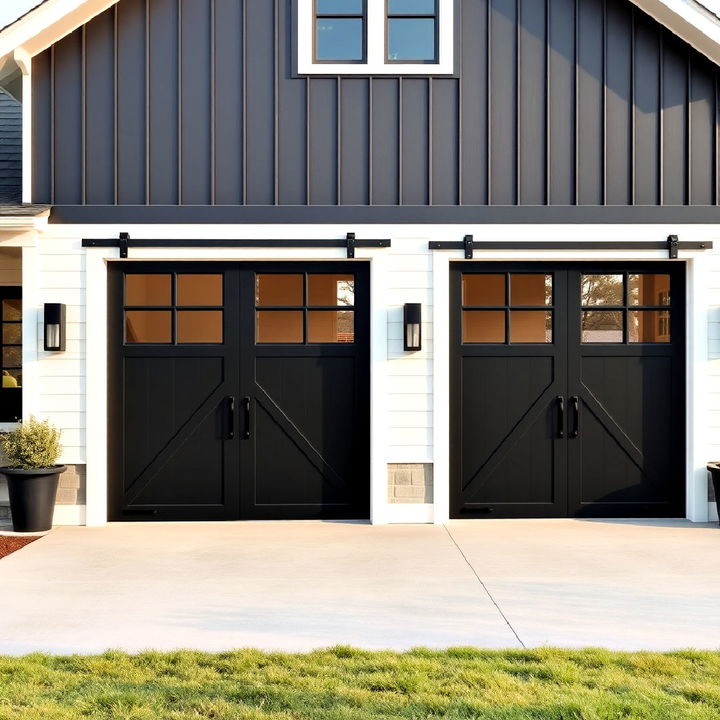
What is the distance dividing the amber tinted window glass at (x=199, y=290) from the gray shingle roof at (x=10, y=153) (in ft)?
5.57

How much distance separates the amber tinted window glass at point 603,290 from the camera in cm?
793

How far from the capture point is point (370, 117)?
25.1ft

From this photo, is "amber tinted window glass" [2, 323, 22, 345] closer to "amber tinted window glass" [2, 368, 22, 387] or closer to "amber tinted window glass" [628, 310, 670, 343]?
"amber tinted window glass" [2, 368, 22, 387]

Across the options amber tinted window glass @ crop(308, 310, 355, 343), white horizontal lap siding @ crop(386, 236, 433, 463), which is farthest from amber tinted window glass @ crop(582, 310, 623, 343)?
amber tinted window glass @ crop(308, 310, 355, 343)

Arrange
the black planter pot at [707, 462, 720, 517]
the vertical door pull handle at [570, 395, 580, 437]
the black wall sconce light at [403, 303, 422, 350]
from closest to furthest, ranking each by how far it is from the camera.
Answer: the black planter pot at [707, 462, 720, 517]
the black wall sconce light at [403, 303, 422, 350]
the vertical door pull handle at [570, 395, 580, 437]

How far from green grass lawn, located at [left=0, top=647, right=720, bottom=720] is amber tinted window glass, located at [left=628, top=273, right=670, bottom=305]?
4.59 meters

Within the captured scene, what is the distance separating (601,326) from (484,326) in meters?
1.13

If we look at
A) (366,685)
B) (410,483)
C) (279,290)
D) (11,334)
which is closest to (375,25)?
(279,290)

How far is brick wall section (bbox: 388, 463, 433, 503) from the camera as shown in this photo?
766 centimetres

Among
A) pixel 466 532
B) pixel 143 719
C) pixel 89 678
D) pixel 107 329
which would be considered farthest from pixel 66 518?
pixel 143 719

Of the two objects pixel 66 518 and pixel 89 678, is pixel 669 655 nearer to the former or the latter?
pixel 89 678

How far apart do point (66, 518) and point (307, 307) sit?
2.95m

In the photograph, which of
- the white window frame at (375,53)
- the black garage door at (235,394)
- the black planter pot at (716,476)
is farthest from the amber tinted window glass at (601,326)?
the white window frame at (375,53)

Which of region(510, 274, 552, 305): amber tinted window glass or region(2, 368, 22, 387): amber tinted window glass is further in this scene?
region(2, 368, 22, 387): amber tinted window glass
